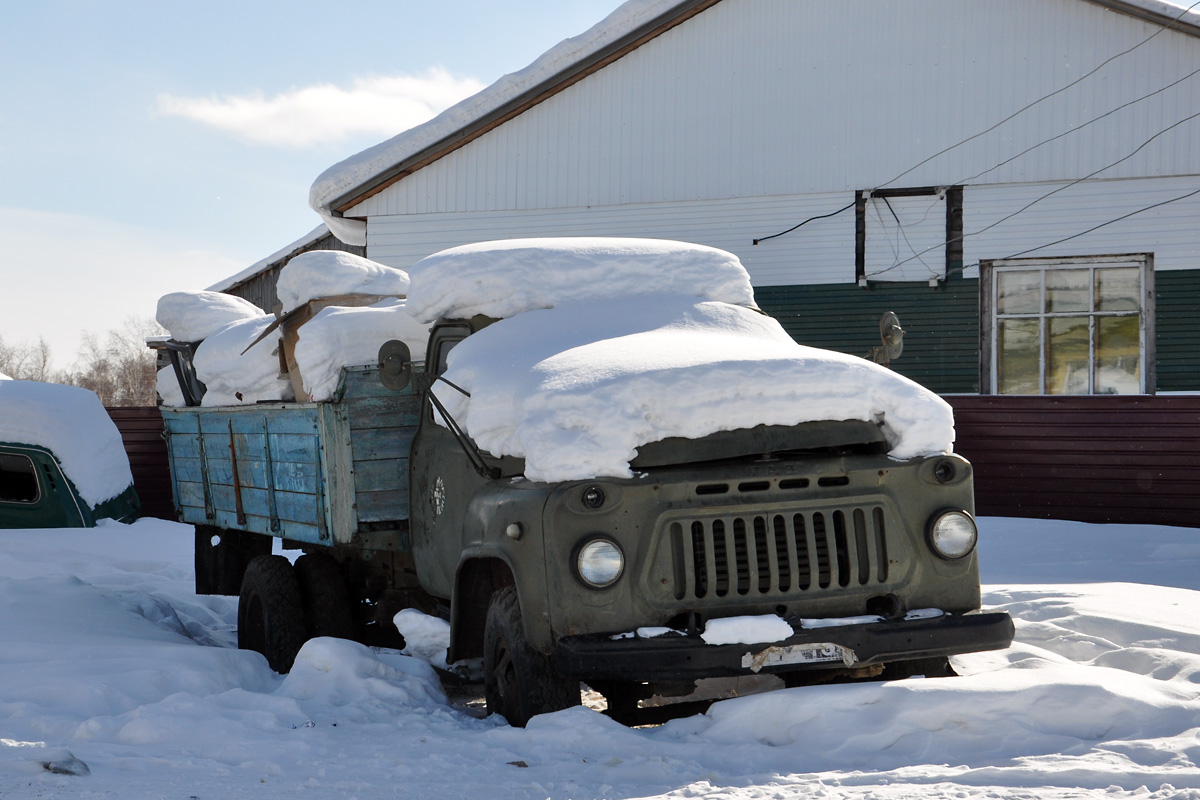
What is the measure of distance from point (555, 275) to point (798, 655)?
2353 millimetres

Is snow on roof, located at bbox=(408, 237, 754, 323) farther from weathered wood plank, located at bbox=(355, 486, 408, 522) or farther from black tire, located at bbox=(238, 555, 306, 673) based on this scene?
black tire, located at bbox=(238, 555, 306, 673)

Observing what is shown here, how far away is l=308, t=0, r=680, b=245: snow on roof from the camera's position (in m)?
15.4

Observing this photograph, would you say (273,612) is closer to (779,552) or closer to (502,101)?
(779,552)

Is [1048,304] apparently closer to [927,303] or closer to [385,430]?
[927,303]

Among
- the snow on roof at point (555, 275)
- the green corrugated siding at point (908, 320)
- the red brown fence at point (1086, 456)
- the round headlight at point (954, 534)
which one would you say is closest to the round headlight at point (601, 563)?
the round headlight at point (954, 534)

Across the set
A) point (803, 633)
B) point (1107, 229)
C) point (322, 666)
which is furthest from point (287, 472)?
point (1107, 229)

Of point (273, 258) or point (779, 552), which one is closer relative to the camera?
point (779, 552)

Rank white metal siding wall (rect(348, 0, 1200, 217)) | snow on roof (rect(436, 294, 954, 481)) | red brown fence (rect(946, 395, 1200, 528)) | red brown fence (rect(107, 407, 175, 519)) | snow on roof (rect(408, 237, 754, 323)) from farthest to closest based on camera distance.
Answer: red brown fence (rect(107, 407, 175, 519))
white metal siding wall (rect(348, 0, 1200, 217))
red brown fence (rect(946, 395, 1200, 528))
snow on roof (rect(408, 237, 754, 323))
snow on roof (rect(436, 294, 954, 481))

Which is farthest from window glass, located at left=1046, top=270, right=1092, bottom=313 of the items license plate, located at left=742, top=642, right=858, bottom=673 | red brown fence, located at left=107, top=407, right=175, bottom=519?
red brown fence, located at left=107, top=407, right=175, bottom=519

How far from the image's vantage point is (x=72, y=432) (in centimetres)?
1307

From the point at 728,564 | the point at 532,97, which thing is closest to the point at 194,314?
the point at 728,564

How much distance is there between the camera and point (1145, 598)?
7.32 meters

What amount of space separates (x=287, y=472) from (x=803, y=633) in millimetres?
3417

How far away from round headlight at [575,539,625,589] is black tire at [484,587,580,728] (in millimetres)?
317
